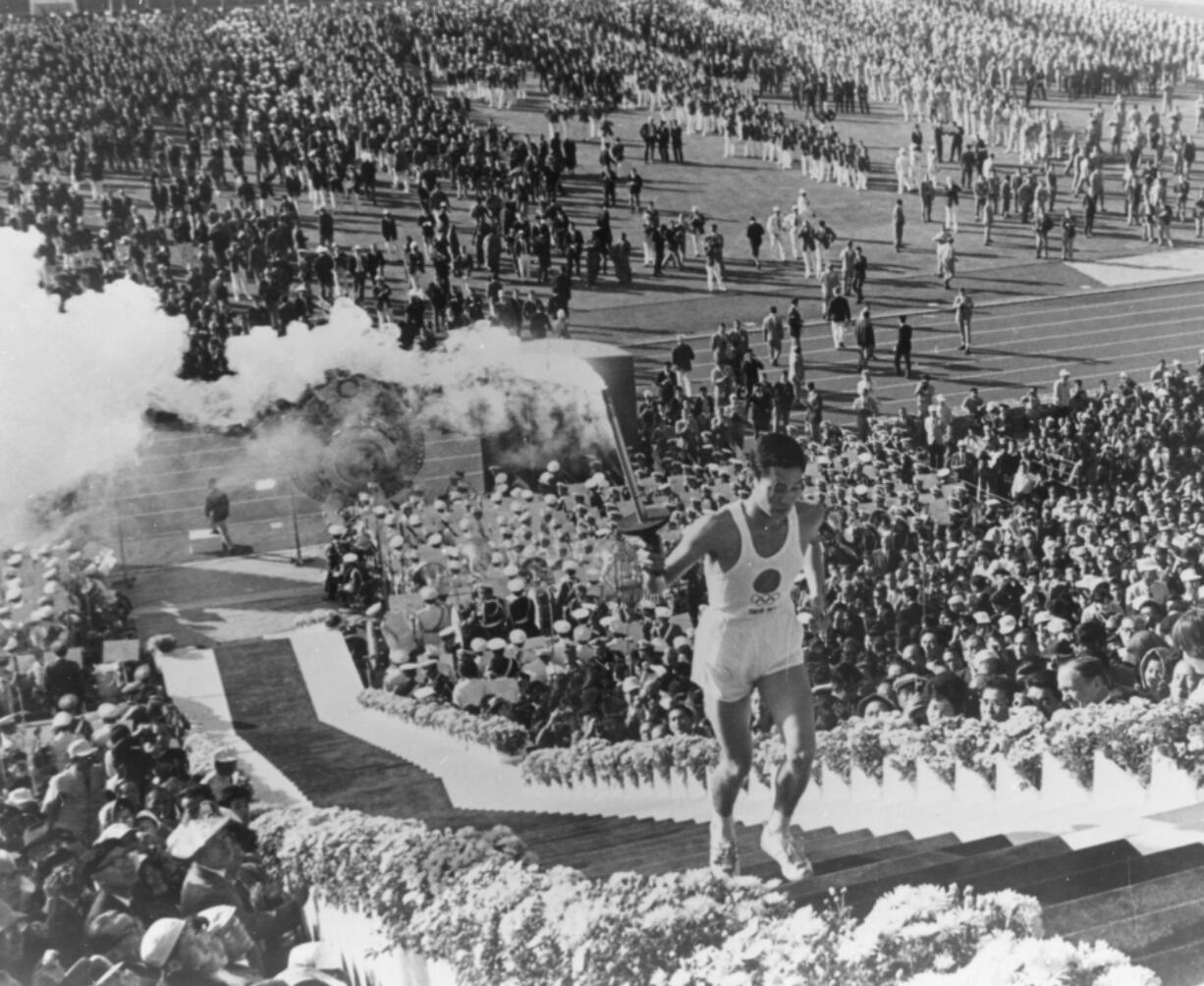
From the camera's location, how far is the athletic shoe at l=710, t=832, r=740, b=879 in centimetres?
602

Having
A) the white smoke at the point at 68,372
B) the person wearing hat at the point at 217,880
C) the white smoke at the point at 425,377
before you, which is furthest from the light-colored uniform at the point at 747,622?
the white smoke at the point at 425,377

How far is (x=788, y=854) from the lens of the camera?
602cm

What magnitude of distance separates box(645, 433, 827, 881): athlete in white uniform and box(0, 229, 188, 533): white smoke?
35.8 feet

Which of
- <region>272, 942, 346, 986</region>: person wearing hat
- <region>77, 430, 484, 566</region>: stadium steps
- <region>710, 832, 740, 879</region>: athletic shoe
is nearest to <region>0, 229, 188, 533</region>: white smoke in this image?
<region>77, 430, 484, 566</region>: stadium steps

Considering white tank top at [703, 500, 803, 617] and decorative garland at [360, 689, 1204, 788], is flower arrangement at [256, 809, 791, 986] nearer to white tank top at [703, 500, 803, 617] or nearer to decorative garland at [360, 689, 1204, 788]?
white tank top at [703, 500, 803, 617]

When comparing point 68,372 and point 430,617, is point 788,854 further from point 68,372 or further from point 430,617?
point 68,372

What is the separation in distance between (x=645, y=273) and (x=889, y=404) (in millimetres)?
6179

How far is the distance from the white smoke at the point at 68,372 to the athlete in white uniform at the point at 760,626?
10925 mm

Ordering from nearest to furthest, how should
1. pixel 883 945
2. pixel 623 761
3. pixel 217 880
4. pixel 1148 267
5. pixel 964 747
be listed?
pixel 883 945 < pixel 217 880 < pixel 964 747 < pixel 623 761 < pixel 1148 267

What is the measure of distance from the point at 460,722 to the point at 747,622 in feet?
19.2

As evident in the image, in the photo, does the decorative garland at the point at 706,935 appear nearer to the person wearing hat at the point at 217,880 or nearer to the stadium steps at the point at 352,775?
the person wearing hat at the point at 217,880

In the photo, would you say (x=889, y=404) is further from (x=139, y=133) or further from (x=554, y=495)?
(x=139, y=133)

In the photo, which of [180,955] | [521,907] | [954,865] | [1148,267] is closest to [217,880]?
[180,955]

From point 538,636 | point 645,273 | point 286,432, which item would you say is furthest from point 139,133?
point 538,636
